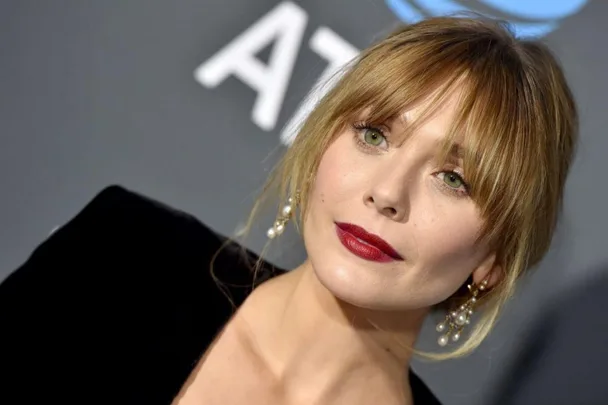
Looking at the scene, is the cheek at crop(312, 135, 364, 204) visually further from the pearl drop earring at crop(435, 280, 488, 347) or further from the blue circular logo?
the blue circular logo

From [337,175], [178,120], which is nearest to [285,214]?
[337,175]

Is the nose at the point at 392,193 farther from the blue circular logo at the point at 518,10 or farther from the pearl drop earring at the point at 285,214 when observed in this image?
the blue circular logo at the point at 518,10

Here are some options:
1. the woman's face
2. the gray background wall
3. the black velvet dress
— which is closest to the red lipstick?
the woman's face

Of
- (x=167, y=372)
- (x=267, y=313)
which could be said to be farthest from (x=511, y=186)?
(x=167, y=372)

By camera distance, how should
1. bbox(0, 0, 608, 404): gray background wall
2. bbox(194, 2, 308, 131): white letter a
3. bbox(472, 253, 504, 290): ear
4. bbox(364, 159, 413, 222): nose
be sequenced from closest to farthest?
bbox(364, 159, 413, 222): nose → bbox(472, 253, 504, 290): ear → bbox(0, 0, 608, 404): gray background wall → bbox(194, 2, 308, 131): white letter a

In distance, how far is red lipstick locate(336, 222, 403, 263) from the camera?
38.9 inches

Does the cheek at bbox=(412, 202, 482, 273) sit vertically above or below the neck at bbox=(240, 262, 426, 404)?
above

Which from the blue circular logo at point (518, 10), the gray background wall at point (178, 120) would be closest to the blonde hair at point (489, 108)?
the gray background wall at point (178, 120)

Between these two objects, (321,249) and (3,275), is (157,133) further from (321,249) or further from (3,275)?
(321,249)

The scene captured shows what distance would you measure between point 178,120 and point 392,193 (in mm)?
649

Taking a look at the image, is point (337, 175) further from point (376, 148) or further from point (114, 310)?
point (114, 310)

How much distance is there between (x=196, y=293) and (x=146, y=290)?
0.07 metres

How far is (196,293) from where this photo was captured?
1217 mm

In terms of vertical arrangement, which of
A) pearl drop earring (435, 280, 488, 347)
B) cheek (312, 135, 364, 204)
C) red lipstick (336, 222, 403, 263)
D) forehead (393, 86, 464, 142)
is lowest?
pearl drop earring (435, 280, 488, 347)
